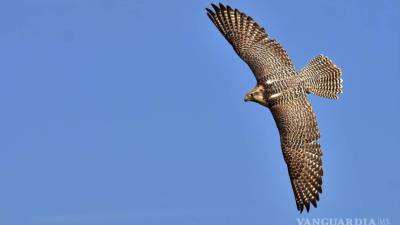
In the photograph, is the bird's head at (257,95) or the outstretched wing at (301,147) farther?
the bird's head at (257,95)

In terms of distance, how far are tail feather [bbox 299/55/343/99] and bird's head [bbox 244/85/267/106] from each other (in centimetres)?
111

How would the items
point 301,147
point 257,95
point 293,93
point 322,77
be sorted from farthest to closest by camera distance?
point 257,95, point 322,77, point 293,93, point 301,147

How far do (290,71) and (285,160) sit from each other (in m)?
2.23

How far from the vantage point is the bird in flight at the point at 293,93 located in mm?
23422

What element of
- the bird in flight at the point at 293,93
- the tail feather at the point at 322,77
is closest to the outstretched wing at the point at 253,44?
the bird in flight at the point at 293,93

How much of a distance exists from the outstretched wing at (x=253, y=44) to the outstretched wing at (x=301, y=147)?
3.29 ft

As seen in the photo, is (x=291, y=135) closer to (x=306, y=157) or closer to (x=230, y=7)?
(x=306, y=157)

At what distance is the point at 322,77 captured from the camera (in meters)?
24.2

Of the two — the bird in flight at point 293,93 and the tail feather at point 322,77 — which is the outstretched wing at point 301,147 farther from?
the tail feather at point 322,77

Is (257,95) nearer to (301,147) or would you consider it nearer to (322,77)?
(322,77)

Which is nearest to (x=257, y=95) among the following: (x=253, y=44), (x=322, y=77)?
(x=253, y=44)

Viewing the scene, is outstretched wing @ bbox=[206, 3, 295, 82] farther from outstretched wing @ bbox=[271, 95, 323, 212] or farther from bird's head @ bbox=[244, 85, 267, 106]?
outstretched wing @ bbox=[271, 95, 323, 212]

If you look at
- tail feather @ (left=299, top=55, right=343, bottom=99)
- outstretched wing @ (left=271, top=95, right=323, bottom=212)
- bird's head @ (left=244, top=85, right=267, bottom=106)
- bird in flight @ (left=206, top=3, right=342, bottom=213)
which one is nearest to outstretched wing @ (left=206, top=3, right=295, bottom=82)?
bird in flight @ (left=206, top=3, right=342, bottom=213)

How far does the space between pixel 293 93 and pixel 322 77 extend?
91 cm
